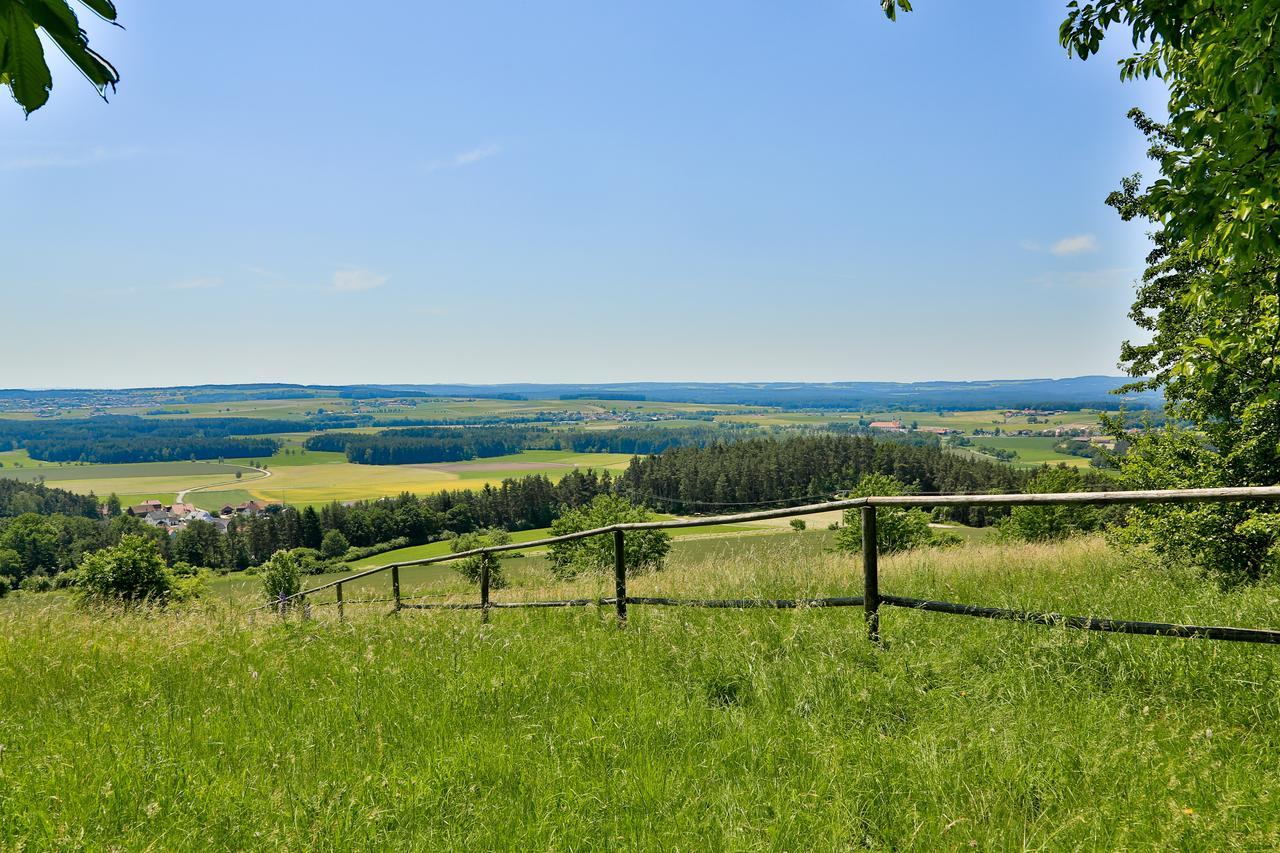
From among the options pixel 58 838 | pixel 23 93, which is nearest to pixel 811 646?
pixel 58 838

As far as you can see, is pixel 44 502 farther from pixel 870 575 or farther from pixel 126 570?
pixel 870 575

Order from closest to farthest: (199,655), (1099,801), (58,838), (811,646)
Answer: (58,838), (1099,801), (811,646), (199,655)

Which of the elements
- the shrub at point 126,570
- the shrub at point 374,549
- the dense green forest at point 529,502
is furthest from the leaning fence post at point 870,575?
the shrub at point 374,549

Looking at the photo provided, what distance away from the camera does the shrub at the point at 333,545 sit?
363 ft

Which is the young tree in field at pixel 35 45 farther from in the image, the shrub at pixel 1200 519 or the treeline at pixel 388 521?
the treeline at pixel 388 521

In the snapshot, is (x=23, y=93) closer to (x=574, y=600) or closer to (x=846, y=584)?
(x=574, y=600)

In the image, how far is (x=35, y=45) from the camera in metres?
1.39

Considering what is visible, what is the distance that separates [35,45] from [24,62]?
0.07 m

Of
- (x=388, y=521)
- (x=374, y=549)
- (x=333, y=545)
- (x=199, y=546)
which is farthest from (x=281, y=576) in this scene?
(x=388, y=521)

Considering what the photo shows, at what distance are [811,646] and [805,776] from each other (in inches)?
62.2

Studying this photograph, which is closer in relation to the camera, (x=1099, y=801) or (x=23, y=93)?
(x=23, y=93)

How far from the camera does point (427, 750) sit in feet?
11.5

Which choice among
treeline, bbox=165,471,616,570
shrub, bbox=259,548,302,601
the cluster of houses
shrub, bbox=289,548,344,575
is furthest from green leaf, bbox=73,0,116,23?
the cluster of houses

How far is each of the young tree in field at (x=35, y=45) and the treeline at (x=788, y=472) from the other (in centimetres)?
12155
